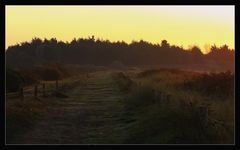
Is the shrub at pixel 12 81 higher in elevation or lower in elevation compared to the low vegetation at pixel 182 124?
higher

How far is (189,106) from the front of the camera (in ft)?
46.3

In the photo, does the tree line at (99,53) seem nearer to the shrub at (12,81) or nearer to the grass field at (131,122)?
the shrub at (12,81)

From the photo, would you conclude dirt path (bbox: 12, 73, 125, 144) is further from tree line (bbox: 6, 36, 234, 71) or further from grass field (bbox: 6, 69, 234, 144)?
tree line (bbox: 6, 36, 234, 71)

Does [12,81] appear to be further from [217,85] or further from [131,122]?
[131,122]

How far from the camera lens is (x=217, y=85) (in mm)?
21547

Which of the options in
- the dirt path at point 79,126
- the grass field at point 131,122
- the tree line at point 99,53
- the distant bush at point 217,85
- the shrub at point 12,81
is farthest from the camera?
the tree line at point 99,53

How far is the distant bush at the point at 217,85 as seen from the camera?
20634 mm

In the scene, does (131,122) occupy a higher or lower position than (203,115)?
lower

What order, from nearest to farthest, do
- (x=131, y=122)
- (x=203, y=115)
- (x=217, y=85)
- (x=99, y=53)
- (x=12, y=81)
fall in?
(x=203, y=115) < (x=131, y=122) < (x=217, y=85) < (x=12, y=81) < (x=99, y=53)

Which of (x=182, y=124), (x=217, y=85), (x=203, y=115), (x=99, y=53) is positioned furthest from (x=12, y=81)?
(x=99, y=53)

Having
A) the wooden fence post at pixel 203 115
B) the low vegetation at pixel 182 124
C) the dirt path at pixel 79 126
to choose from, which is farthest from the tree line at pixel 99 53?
the wooden fence post at pixel 203 115

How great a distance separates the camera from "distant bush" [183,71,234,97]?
20.6 metres
